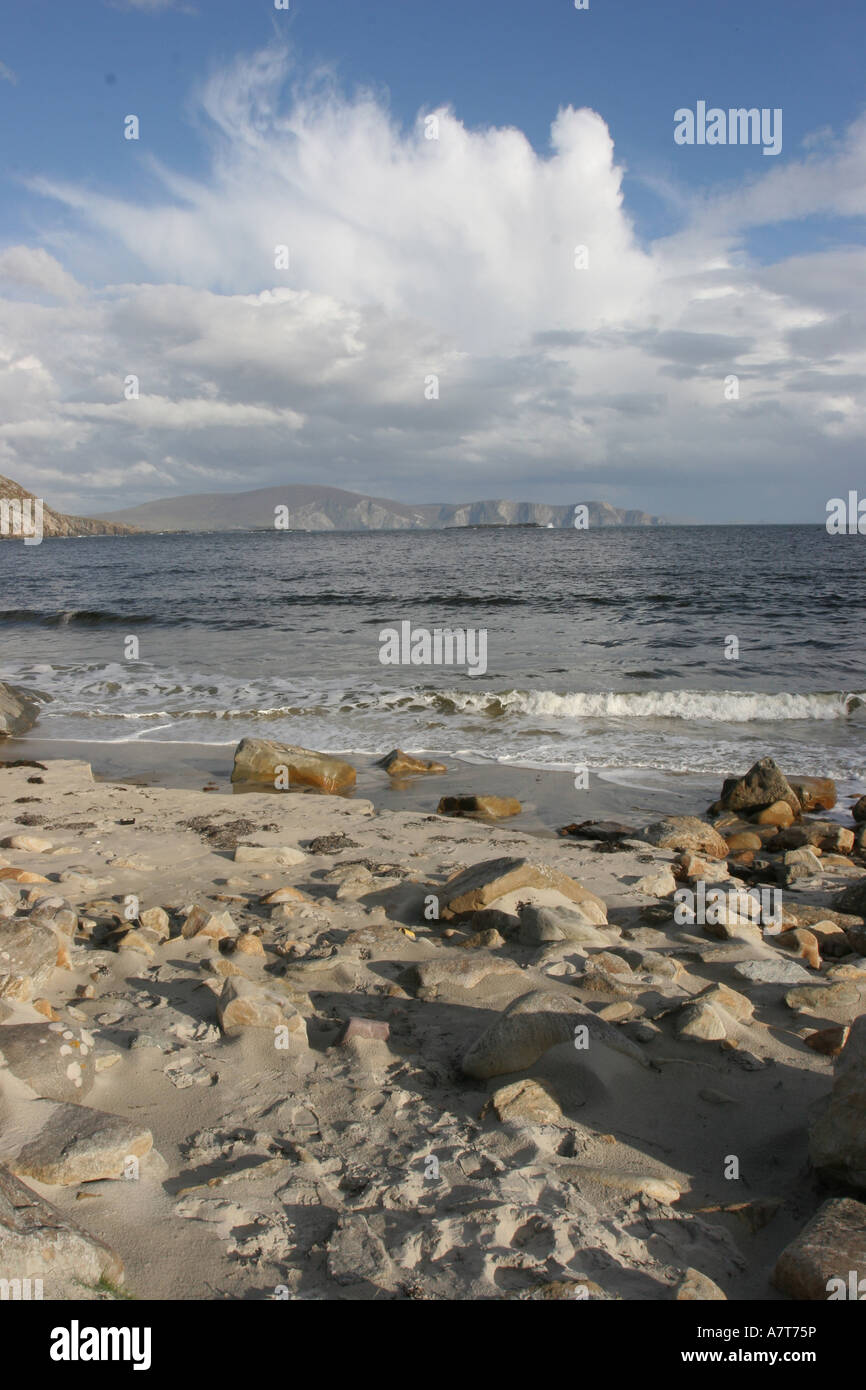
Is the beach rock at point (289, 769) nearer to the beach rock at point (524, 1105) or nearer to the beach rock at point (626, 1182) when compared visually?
the beach rock at point (524, 1105)

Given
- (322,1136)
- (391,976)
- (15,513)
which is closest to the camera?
(322,1136)

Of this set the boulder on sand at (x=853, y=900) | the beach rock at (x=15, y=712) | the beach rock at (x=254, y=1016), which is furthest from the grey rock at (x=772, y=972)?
the beach rock at (x=15, y=712)

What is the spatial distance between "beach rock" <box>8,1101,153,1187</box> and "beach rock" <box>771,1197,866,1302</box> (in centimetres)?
210

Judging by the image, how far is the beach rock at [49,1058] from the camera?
120 inches

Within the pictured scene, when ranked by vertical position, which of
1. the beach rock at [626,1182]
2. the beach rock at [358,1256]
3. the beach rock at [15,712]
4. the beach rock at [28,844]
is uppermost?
the beach rock at [15,712]

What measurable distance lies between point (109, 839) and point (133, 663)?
1297 cm

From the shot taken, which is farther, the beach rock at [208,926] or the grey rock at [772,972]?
the beach rock at [208,926]

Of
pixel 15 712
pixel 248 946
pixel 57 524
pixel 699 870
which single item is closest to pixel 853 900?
pixel 699 870

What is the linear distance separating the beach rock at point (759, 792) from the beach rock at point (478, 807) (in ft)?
8.02

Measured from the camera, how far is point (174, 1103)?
3.22 meters

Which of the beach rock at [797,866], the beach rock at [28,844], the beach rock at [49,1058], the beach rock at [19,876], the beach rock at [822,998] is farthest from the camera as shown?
the beach rock at [797,866]

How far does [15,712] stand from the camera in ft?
44.4

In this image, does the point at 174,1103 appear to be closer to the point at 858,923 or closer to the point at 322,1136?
the point at 322,1136
